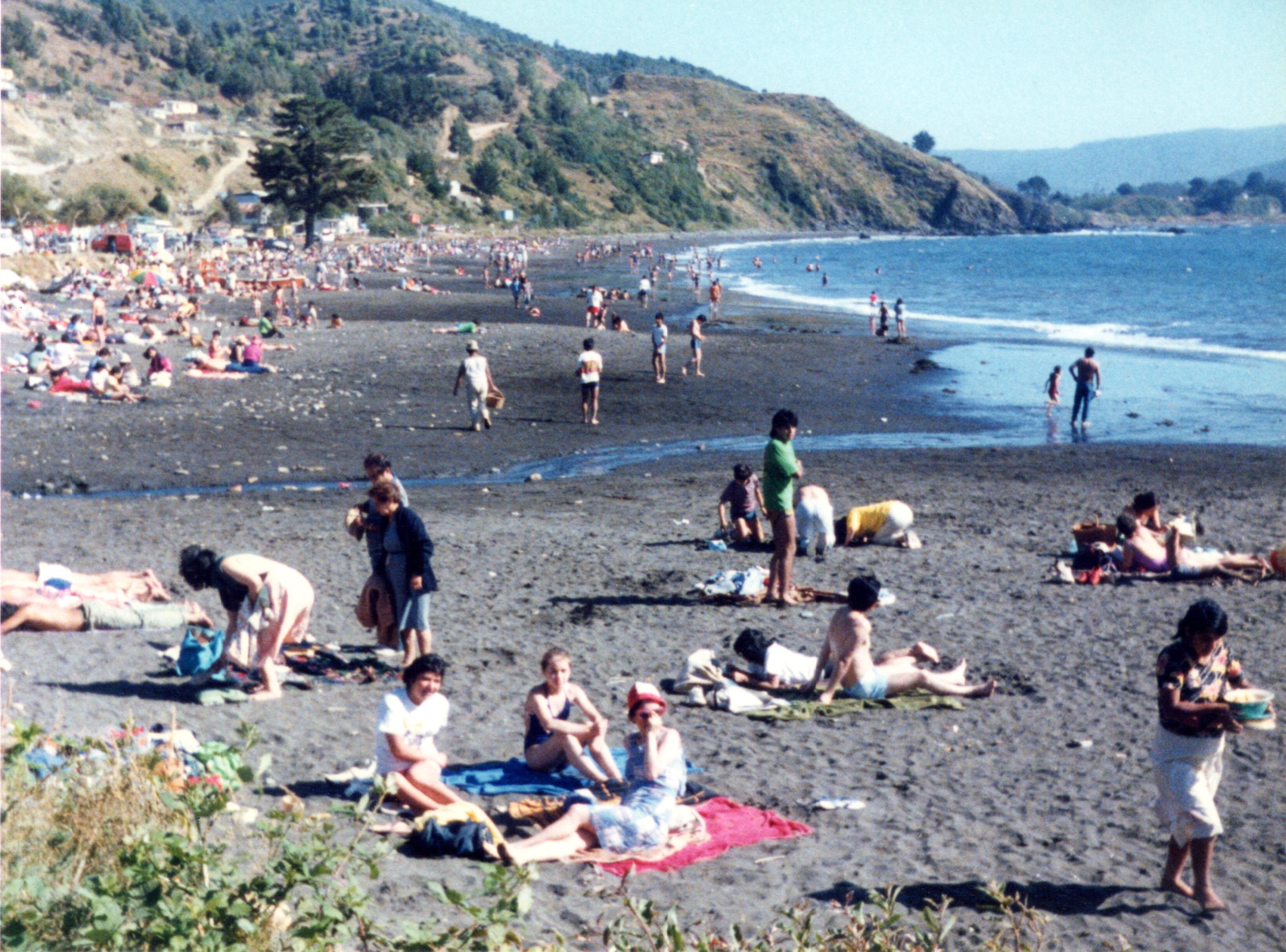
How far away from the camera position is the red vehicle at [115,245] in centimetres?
5475

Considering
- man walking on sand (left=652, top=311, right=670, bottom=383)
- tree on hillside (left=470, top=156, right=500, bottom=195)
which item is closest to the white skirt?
man walking on sand (left=652, top=311, right=670, bottom=383)

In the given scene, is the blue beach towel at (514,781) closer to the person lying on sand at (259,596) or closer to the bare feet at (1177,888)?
the person lying on sand at (259,596)

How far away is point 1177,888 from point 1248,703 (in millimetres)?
929

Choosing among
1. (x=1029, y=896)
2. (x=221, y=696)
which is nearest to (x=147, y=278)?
(x=221, y=696)

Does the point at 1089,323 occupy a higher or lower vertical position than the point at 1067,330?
higher

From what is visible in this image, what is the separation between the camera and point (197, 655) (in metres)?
7.87

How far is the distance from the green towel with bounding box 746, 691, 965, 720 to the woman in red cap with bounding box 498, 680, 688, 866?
73.5 inches

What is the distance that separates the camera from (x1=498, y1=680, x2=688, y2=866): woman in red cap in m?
5.75

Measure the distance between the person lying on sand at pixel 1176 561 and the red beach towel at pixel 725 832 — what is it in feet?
20.1

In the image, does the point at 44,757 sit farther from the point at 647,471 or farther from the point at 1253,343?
the point at 1253,343

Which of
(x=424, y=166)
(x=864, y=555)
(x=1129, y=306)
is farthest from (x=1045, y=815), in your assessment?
(x=424, y=166)

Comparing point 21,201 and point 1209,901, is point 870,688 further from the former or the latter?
point 21,201

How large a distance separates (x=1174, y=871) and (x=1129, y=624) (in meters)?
4.74

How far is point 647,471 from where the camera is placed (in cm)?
1750
